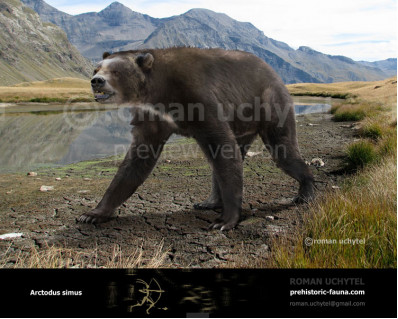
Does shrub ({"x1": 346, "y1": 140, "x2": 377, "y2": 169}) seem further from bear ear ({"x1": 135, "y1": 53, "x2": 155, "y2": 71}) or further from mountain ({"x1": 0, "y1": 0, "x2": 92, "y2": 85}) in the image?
mountain ({"x1": 0, "y1": 0, "x2": 92, "y2": 85})

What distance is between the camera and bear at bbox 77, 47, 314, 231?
370cm

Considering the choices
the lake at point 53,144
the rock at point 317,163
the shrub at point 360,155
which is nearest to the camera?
the shrub at point 360,155

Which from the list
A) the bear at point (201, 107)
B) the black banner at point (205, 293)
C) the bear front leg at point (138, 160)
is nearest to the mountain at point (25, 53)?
the bear front leg at point (138, 160)

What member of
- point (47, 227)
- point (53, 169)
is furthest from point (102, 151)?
point (47, 227)

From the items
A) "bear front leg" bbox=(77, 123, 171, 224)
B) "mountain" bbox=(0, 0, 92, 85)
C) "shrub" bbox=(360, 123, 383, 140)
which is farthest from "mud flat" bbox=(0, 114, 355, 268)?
"mountain" bbox=(0, 0, 92, 85)

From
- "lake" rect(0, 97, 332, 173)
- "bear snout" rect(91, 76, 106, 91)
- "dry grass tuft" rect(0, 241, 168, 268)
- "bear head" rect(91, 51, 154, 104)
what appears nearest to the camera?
"dry grass tuft" rect(0, 241, 168, 268)

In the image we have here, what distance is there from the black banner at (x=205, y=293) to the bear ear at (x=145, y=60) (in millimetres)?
2174

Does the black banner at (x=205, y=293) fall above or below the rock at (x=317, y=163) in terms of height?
above

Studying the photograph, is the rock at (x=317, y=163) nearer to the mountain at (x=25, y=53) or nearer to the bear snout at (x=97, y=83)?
the bear snout at (x=97, y=83)

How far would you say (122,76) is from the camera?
363cm

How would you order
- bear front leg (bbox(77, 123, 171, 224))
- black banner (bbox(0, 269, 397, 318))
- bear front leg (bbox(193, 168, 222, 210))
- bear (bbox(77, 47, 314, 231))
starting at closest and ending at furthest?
black banner (bbox(0, 269, 397, 318)) < bear (bbox(77, 47, 314, 231)) < bear front leg (bbox(77, 123, 171, 224)) < bear front leg (bbox(193, 168, 222, 210))

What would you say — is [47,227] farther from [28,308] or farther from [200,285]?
[200,285]

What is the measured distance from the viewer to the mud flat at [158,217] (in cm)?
356

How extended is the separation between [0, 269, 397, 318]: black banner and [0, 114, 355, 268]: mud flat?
31.8 inches
